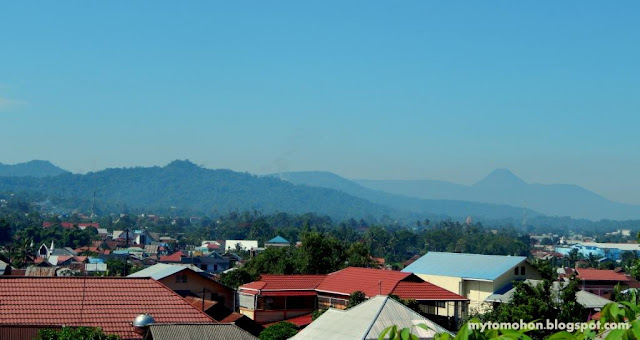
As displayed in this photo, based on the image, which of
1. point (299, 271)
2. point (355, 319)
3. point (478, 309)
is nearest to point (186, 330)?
point (355, 319)

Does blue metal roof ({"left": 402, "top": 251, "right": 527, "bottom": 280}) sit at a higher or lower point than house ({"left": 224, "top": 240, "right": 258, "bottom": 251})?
higher

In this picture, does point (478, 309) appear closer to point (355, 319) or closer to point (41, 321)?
point (355, 319)

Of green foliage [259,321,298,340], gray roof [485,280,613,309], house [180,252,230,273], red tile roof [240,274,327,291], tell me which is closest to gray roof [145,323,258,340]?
green foliage [259,321,298,340]

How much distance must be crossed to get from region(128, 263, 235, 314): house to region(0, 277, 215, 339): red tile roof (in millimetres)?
6775

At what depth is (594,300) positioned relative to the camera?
29.0 meters

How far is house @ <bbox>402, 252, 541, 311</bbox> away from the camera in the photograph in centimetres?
3170

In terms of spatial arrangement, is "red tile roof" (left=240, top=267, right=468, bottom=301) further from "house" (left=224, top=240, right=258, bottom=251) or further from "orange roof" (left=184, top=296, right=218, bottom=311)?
"house" (left=224, top=240, right=258, bottom=251)

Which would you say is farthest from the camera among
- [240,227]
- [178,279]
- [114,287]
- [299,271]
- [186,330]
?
[240,227]

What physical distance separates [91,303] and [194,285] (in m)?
8.45

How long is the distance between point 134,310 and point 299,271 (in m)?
18.4

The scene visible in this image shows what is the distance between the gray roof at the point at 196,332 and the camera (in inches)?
633

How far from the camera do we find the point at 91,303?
19766 mm

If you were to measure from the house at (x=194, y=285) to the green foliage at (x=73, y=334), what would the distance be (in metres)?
10.1

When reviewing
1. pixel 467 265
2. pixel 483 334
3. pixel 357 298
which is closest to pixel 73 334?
pixel 357 298
